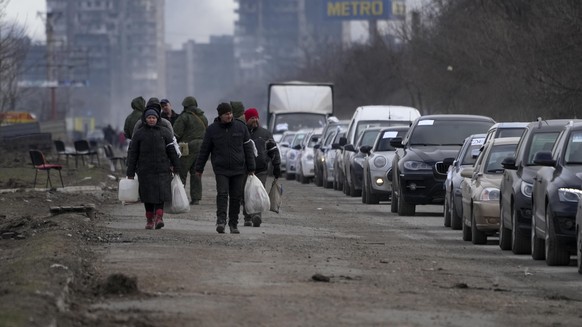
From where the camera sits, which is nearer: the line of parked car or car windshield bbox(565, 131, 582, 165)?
the line of parked car

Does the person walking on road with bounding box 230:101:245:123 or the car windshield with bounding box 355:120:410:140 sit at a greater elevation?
the person walking on road with bounding box 230:101:245:123

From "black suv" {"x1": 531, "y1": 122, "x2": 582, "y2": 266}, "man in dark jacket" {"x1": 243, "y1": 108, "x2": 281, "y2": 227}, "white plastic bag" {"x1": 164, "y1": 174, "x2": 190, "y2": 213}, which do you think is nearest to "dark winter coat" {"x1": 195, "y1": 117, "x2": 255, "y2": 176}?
"white plastic bag" {"x1": 164, "y1": 174, "x2": 190, "y2": 213}

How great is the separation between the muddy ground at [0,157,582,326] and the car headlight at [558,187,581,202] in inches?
27.4

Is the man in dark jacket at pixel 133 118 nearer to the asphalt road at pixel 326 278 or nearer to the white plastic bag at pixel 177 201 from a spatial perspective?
the asphalt road at pixel 326 278

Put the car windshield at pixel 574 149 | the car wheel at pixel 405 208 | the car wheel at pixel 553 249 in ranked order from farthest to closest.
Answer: the car wheel at pixel 405 208 < the car windshield at pixel 574 149 < the car wheel at pixel 553 249

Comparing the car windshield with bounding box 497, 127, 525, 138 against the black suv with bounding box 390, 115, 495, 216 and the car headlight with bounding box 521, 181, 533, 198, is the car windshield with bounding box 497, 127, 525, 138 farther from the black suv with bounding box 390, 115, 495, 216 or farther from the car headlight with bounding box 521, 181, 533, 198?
the car headlight with bounding box 521, 181, 533, 198

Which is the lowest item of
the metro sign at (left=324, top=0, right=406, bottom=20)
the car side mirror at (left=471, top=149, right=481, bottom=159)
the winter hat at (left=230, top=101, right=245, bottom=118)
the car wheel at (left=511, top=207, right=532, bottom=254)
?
the car wheel at (left=511, top=207, right=532, bottom=254)

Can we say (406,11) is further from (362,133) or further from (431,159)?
(431,159)

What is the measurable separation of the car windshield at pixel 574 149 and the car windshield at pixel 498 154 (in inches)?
154

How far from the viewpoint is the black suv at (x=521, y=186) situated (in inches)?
764

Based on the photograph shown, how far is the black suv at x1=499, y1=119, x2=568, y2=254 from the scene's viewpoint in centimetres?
1941

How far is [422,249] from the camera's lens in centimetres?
2016

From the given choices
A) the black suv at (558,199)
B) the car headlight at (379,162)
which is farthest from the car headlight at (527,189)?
the car headlight at (379,162)

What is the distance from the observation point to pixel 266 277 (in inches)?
607
